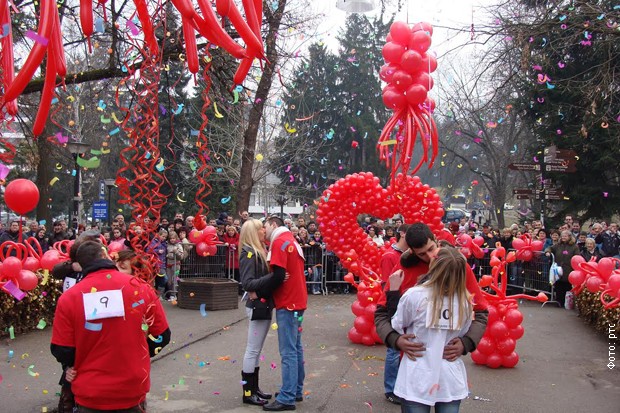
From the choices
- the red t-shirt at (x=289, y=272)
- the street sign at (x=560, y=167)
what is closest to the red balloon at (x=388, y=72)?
the red t-shirt at (x=289, y=272)

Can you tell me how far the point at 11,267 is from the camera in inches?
302

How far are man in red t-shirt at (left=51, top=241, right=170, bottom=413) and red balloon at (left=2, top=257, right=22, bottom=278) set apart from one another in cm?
480

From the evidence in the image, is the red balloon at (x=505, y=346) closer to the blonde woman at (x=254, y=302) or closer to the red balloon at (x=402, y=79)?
the blonde woman at (x=254, y=302)

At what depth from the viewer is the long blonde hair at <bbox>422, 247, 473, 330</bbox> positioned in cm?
346

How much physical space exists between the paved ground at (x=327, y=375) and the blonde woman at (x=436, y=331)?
2.38 m

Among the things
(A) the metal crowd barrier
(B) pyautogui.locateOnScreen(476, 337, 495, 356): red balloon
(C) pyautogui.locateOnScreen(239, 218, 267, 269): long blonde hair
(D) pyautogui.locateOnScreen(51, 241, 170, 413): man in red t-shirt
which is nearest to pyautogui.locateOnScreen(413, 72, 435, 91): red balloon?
(B) pyautogui.locateOnScreen(476, 337, 495, 356): red balloon

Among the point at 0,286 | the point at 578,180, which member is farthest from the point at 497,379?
the point at 578,180

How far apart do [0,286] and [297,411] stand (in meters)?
4.38

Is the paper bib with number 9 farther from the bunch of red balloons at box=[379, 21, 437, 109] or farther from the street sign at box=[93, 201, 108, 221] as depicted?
the street sign at box=[93, 201, 108, 221]

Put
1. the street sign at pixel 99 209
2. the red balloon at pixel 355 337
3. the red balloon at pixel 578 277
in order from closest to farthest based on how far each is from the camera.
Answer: the red balloon at pixel 355 337
the red balloon at pixel 578 277
the street sign at pixel 99 209

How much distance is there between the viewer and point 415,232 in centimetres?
423

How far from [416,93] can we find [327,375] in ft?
12.5

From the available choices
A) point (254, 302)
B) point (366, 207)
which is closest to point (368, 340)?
point (366, 207)

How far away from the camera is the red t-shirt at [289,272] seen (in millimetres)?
5594
